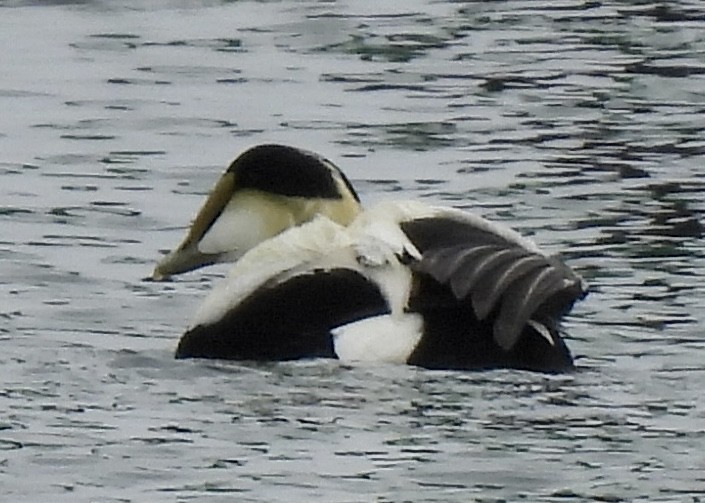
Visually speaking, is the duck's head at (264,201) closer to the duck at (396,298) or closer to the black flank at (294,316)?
the duck at (396,298)

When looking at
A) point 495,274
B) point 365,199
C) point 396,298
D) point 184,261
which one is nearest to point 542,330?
point 495,274

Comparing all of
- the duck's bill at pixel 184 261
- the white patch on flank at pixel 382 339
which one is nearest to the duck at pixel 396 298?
the white patch on flank at pixel 382 339

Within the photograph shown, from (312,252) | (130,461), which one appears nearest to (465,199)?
(312,252)

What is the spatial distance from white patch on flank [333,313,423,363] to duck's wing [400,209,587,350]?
9 cm

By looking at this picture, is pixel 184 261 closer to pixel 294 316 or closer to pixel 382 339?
pixel 294 316

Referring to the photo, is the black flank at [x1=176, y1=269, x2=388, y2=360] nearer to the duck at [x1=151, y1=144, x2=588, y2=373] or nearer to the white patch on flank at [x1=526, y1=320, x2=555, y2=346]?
the duck at [x1=151, y1=144, x2=588, y2=373]

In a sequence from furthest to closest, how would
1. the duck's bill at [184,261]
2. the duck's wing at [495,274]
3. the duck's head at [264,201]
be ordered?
the duck's bill at [184,261]
the duck's head at [264,201]
the duck's wing at [495,274]

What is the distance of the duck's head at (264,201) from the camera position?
1117cm

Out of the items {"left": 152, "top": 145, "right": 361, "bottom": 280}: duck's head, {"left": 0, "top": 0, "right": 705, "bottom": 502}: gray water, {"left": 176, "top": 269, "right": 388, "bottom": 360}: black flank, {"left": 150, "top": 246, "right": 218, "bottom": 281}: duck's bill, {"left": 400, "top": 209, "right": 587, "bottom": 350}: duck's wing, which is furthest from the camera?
{"left": 150, "top": 246, "right": 218, "bottom": 281}: duck's bill

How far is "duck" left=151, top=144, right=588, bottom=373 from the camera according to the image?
9922mm

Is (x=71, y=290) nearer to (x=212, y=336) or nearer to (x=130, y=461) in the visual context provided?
(x=212, y=336)

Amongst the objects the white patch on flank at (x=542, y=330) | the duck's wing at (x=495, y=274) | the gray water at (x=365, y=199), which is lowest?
the gray water at (x=365, y=199)

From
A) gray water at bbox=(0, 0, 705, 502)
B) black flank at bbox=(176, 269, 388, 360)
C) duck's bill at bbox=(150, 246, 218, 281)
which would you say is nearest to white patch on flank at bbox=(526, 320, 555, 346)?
gray water at bbox=(0, 0, 705, 502)

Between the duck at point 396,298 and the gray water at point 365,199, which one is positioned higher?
the duck at point 396,298
